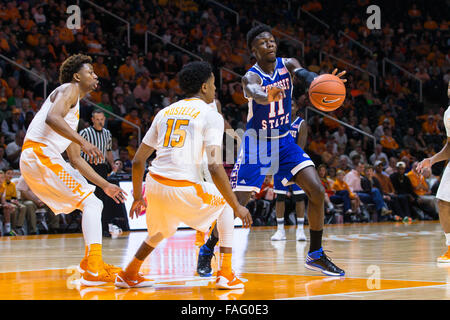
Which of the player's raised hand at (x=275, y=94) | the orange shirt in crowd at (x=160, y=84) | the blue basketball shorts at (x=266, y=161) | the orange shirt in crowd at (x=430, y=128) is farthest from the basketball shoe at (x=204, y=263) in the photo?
the orange shirt in crowd at (x=430, y=128)

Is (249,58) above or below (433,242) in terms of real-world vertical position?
above

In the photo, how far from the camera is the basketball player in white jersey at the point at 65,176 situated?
517cm

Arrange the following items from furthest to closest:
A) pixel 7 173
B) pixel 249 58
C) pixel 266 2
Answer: pixel 266 2, pixel 249 58, pixel 7 173

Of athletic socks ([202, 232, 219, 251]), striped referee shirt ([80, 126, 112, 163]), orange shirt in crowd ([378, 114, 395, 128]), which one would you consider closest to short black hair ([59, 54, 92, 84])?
athletic socks ([202, 232, 219, 251])

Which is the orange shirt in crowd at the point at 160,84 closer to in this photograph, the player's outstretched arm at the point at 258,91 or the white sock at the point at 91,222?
the player's outstretched arm at the point at 258,91

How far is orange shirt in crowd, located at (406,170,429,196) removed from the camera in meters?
15.9

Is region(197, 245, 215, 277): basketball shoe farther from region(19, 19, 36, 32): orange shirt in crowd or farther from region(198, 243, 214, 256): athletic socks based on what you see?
region(19, 19, 36, 32): orange shirt in crowd

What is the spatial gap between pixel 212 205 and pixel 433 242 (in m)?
5.64

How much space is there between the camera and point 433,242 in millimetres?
9398

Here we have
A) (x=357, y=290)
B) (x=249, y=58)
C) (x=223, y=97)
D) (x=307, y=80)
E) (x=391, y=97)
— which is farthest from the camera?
(x=391, y=97)

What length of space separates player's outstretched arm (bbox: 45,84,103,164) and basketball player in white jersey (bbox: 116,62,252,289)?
14.8 inches

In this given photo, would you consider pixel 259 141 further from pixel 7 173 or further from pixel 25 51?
pixel 25 51

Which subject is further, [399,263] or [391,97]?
[391,97]

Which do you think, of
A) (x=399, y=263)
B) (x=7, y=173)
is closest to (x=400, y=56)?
(x=7, y=173)
